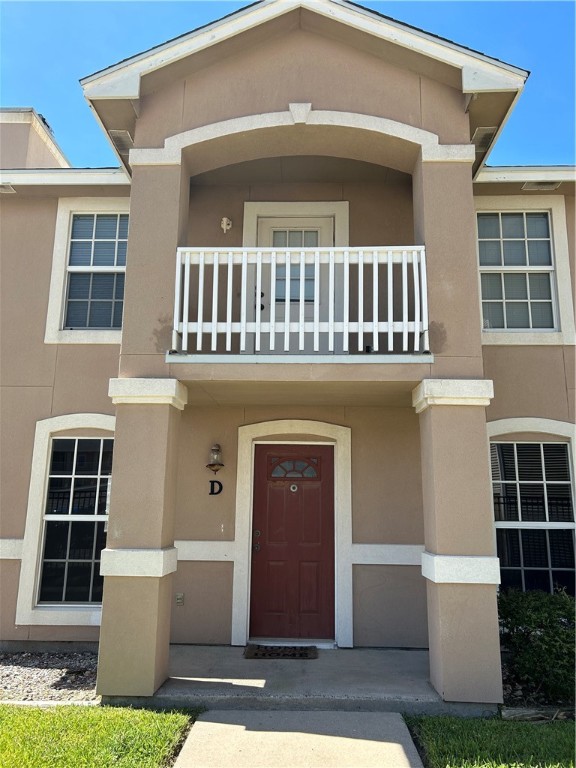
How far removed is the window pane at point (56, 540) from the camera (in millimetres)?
7138

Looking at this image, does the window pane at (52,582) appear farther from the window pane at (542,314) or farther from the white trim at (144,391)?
the window pane at (542,314)

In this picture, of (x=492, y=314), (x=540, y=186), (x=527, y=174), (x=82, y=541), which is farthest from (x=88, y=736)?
(x=540, y=186)

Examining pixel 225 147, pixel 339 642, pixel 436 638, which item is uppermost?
pixel 225 147

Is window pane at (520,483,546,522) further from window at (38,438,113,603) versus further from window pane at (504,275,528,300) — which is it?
window at (38,438,113,603)

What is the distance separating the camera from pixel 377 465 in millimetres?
7125

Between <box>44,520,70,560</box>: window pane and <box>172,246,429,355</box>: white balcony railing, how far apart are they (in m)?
2.84

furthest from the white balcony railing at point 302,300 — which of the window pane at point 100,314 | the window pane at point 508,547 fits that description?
the window pane at point 508,547

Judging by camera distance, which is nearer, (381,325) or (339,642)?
(381,325)

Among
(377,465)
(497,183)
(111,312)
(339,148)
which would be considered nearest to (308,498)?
(377,465)

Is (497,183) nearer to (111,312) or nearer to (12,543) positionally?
(111,312)

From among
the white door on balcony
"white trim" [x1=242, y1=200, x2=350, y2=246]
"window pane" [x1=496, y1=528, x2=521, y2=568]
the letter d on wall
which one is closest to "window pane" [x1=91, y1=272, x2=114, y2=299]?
"white trim" [x1=242, y1=200, x2=350, y2=246]

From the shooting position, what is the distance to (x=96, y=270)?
7.73m

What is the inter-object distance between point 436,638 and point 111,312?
18.4ft

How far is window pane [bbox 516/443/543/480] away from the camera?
700 cm
